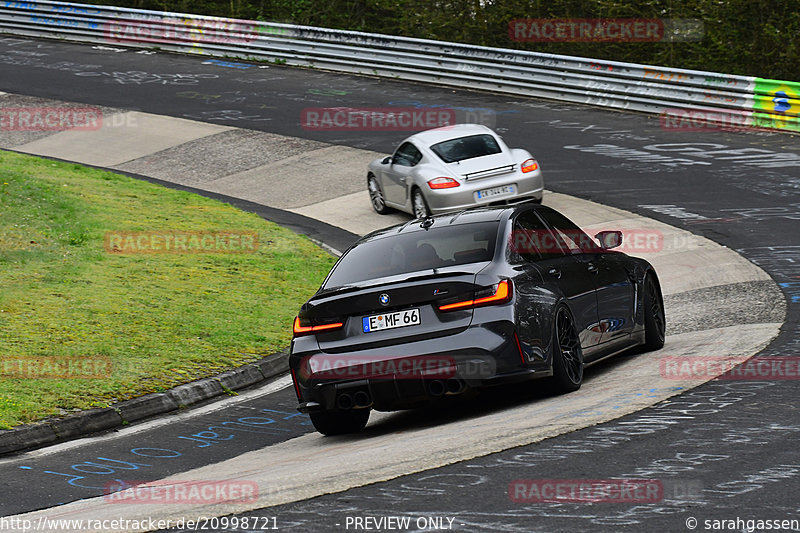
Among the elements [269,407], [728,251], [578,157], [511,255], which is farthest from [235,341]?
[578,157]

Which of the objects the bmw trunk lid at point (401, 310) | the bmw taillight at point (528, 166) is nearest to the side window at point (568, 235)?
the bmw trunk lid at point (401, 310)

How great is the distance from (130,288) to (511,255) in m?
6.75

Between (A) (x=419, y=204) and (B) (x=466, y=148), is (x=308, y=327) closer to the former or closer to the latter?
(A) (x=419, y=204)

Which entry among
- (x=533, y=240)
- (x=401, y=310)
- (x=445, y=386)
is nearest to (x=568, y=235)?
(x=533, y=240)

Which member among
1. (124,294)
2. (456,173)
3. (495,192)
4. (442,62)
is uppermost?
(442,62)

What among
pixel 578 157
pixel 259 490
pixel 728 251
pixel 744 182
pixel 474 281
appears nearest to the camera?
pixel 259 490

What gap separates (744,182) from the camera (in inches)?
763

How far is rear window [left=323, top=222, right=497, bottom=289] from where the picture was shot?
27.5ft

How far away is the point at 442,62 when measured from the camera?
102 feet

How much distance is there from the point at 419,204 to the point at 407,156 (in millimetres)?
1067

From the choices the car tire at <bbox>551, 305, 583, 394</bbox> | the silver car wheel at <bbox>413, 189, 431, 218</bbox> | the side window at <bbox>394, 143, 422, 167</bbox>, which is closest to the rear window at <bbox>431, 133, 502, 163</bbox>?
the side window at <bbox>394, 143, 422, 167</bbox>

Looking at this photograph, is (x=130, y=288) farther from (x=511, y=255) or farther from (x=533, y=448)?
(x=533, y=448)

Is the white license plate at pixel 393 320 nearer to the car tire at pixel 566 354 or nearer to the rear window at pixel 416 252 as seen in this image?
the rear window at pixel 416 252

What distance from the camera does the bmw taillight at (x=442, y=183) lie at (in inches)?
717
